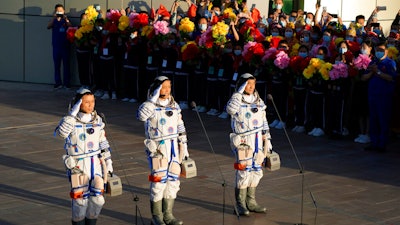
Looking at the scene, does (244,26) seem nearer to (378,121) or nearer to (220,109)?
(220,109)

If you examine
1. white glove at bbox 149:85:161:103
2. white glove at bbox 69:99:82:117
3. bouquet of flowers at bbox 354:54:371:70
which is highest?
bouquet of flowers at bbox 354:54:371:70

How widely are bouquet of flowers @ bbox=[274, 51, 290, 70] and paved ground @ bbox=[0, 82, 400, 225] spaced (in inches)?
55.3

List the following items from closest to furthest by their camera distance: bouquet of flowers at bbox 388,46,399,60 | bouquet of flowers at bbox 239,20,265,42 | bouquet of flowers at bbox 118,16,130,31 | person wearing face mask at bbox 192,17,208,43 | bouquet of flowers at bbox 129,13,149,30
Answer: bouquet of flowers at bbox 388,46,399,60 < bouquet of flowers at bbox 239,20,265,42 < person wearing face mask at bbox 192,17,208,43 < bouquet of flowers at bbox 129,13,149,30 < bouquet of flowers at bbox 118,16,130,31

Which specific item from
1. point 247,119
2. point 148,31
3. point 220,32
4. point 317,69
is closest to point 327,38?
point 317,69

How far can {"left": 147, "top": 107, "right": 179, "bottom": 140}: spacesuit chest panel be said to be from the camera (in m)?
12.9

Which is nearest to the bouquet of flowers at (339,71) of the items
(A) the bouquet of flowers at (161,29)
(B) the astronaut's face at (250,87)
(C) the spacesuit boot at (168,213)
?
(A) the bouquet of flowers at (161,29)

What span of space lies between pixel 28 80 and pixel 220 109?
24.4 ft

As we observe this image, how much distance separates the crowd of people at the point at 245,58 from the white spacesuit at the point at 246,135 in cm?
515

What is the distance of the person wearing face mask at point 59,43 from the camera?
25797 mm

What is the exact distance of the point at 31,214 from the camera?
1373 cm

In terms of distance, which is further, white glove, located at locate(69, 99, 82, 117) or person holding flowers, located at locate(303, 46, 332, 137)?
person holding flowers, located at locate(303, 46, 332, 137)

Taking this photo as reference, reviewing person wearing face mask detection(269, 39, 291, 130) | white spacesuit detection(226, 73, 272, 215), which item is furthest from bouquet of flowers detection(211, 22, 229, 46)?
white spacesuit detection(226, 73, 272, 215)

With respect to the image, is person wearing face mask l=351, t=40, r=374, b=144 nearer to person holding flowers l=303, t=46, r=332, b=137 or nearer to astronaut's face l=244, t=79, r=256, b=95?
person holding flowers l=303, t=46, r=332, b=137

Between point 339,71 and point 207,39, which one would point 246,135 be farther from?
point 207,39
